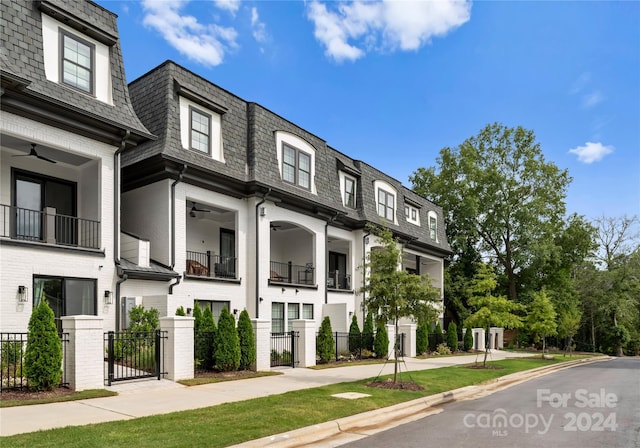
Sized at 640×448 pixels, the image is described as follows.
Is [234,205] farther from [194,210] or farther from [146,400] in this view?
[146,400]

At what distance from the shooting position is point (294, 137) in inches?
977

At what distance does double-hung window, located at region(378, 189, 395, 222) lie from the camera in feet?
106

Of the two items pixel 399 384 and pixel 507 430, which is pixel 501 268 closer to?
pixel 399 384

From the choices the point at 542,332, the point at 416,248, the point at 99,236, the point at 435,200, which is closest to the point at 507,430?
the point at 99,236

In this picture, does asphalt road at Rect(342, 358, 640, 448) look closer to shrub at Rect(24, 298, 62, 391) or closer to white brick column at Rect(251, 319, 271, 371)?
white brick column at Rect(251, 319, 271, 371)

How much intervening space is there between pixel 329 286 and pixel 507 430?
19.0m

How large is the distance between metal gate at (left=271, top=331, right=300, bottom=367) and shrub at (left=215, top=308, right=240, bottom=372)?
9.62 feet

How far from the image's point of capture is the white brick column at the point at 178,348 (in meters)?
14.3

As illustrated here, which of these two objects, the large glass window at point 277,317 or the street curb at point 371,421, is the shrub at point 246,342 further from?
the large glass window at point 277,317

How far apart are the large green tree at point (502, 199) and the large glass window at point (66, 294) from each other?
36034mm

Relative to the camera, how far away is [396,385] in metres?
14.8

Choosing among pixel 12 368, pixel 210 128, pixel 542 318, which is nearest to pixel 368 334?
pixel 210 128

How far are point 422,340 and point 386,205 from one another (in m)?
8.57

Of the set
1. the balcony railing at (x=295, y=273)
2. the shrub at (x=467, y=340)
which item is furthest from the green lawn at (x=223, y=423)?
the shrub at (x=467, y=340)
